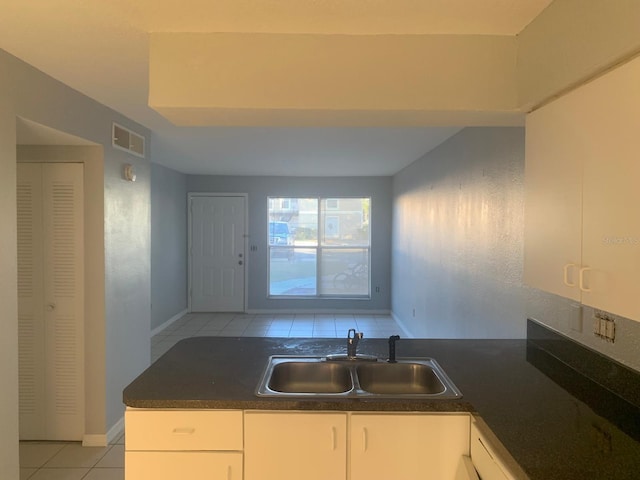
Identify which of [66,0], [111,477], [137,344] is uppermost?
[66,0]

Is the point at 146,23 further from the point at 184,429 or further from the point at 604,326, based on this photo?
the point at 604,326

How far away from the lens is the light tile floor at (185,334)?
8.88 feet

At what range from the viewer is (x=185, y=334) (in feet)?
19.5

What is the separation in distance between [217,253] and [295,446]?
5.97 meters

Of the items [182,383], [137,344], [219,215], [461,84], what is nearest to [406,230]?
[219,215]

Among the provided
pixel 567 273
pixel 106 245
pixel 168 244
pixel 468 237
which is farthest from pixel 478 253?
pixel 168 244

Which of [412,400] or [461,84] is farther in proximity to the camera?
[461,84]

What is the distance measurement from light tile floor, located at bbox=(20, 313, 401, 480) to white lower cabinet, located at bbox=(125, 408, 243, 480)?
1.36 metres

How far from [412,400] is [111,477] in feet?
7.03

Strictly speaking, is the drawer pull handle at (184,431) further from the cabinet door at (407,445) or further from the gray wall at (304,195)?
the gray wall at (304,195)

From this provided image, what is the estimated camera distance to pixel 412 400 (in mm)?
1559

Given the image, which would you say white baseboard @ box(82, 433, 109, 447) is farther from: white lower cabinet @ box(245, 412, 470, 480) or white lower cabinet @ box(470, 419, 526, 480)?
white lower cabinet @ box(470, 419, 526, 480)

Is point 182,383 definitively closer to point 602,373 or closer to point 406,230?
point 602,373

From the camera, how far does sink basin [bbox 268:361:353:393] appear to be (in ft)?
6.44
